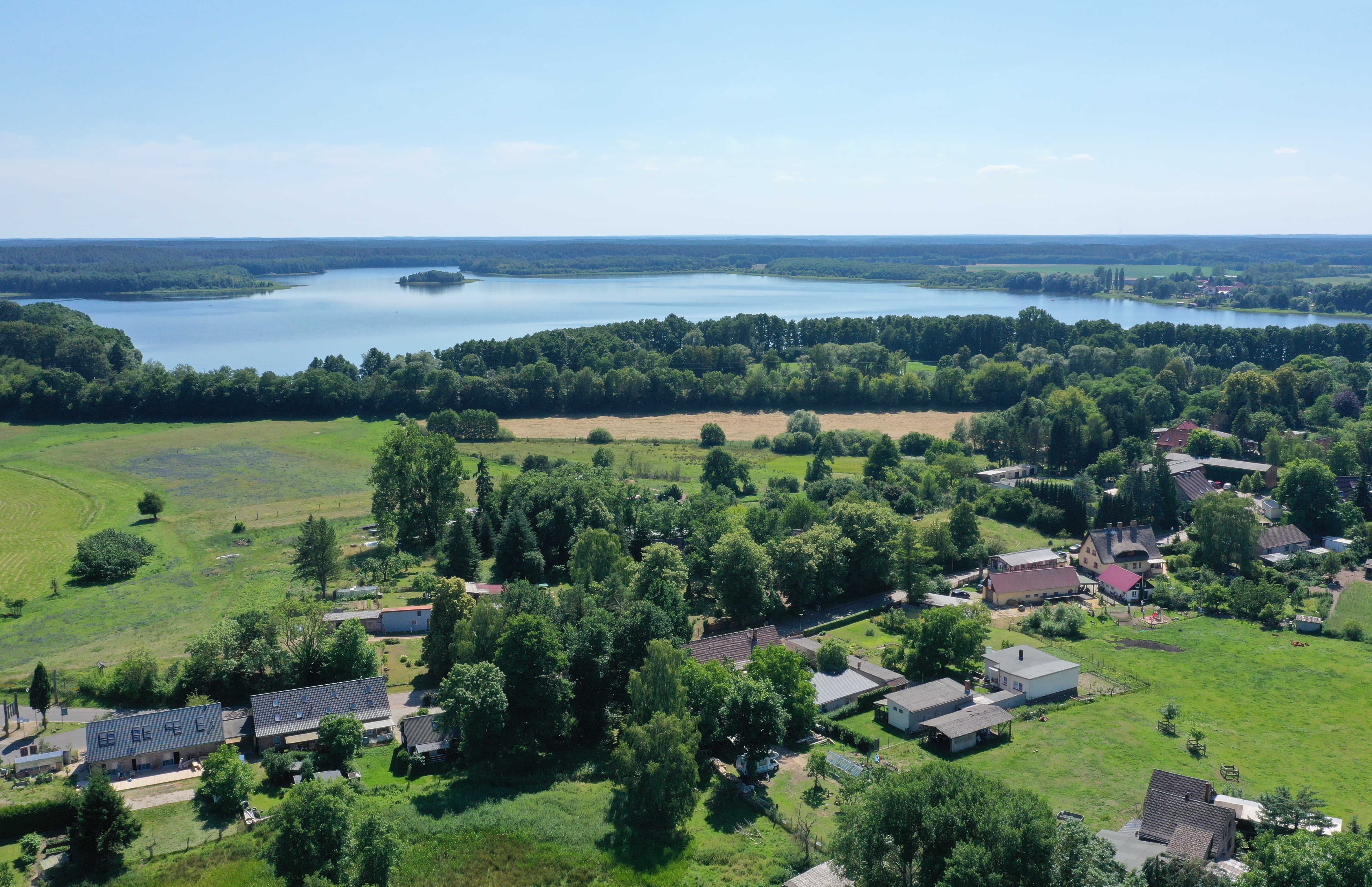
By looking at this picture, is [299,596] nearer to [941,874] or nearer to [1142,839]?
[941,874]

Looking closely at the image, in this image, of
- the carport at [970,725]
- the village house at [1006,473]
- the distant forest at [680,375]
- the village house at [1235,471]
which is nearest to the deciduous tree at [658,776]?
the carport at [970,725]

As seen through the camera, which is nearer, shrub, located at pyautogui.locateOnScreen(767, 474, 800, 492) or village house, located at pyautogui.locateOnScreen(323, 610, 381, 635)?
village house, located at pyautogui.locateOnScreen(323, 610, 381, 635)

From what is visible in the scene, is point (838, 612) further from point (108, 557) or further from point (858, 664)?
point (108, 557)

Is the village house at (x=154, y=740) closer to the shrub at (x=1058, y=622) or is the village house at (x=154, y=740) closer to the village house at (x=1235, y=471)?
the shrub at (x=1058, y=622)

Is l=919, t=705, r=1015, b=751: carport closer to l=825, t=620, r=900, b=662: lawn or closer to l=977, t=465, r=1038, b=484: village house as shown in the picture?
l=825, t=620, r=900, b=662: lawn

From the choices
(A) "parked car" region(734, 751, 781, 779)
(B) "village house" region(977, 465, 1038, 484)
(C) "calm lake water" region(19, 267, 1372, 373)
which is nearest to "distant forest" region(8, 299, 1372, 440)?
(B) "village house" region(977, 465, 1038, 484)

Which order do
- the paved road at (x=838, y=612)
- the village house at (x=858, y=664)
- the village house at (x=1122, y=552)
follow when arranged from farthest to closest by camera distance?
the village house at (x=1122, y=552), the paved road at (x=838, y=612), the village house at (x=858, y=664)
